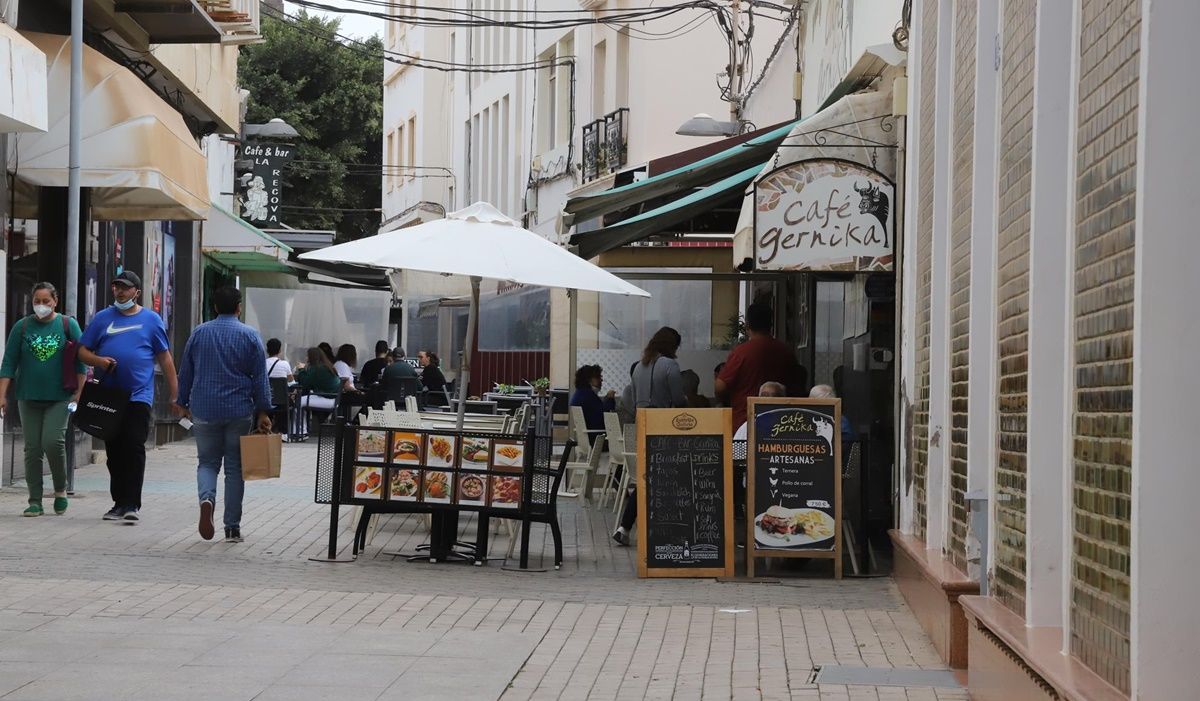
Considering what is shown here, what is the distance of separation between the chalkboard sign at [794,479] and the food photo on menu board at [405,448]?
6.89 feet

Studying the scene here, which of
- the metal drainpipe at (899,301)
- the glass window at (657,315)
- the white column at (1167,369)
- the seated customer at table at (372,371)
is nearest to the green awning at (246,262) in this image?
the seated customer at table at (372,371)

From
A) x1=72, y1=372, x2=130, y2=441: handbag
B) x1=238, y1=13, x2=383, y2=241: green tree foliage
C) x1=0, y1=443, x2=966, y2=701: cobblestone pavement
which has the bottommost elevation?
x1=0, y1=443, x2=966, y2=701: cobblestone pavement

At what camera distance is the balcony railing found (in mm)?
30109

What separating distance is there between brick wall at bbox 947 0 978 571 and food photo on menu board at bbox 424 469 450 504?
11.9 ft

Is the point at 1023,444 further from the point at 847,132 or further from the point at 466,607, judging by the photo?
the point at 847,132

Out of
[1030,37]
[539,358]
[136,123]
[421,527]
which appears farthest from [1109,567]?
[539,358]

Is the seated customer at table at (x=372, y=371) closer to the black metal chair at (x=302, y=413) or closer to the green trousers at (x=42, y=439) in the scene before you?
the black metal chair at (x=302, y=413)

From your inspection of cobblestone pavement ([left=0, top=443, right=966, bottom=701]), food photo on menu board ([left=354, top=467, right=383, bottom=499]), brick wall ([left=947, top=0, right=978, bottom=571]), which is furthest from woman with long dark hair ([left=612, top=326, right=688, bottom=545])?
brick wall ([left=947, top=0, right=978, bottom=571])

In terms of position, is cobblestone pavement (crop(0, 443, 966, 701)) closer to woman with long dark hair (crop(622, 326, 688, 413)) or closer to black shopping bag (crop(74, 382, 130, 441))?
black shopping bag (crop(74, 382, 130, 441))

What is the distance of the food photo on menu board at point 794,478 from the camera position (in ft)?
36.4

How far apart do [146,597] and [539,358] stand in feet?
66.4

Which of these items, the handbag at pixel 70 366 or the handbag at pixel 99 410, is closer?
the handbag at pixel 99 410

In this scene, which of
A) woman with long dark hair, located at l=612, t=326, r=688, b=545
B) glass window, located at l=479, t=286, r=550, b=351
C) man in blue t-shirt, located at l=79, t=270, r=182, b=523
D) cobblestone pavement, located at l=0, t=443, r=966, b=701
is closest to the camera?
cobblestone pavement, located at l=0, t=443, r=966, b=701

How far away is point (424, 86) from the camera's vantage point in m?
50.8
